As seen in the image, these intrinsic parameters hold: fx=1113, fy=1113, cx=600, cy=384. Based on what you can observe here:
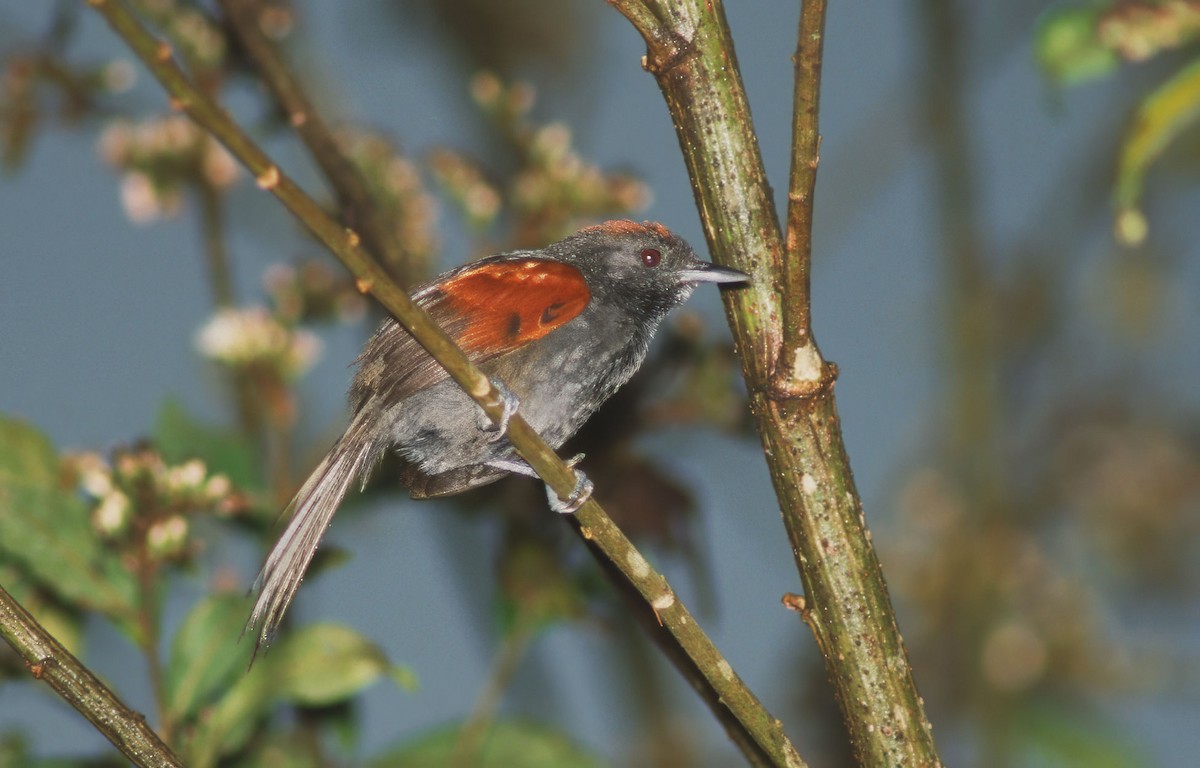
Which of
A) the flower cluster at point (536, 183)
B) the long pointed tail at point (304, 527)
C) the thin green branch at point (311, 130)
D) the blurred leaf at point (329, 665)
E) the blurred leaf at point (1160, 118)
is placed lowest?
the blurred leaf at point (329, 665)

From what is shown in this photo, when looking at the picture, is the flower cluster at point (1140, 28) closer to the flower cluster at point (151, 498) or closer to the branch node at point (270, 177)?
the branch node at point (270, 177)

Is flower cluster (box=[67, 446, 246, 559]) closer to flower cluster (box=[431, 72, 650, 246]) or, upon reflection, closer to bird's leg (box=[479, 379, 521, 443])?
bird's leg (box=[479, 379, 521, 443])

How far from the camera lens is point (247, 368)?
12.3ft

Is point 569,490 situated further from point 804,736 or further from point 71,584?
point 804,736

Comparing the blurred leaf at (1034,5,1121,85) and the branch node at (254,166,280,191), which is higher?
the blurred leaf at (1034,5,1121,85)

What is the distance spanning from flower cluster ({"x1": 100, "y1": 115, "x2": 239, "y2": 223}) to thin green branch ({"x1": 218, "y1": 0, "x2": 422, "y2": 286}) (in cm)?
76

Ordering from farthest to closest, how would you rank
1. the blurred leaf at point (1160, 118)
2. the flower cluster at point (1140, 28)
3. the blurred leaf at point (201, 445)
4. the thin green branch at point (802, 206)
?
the blurred leaf at point (201, 445)
the flower cluster at point (1140, 28)
the blurred leaf at point (1160, 118)
the thin green branch at point (802, 206)

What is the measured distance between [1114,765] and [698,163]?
111 inches

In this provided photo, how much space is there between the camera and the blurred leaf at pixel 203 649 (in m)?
2.62

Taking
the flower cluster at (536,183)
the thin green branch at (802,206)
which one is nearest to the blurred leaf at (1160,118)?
the thin green branch at (802,206)

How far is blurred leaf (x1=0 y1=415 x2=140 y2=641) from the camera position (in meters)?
2.57

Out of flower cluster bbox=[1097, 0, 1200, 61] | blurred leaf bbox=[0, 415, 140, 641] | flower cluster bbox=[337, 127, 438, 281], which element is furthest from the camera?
flower cluster bbox=[337, 127, 438, 281]

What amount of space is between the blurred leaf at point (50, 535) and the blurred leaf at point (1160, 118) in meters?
2.50

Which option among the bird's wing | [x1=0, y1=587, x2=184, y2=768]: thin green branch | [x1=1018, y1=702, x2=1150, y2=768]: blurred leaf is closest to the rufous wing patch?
the bird's wing
